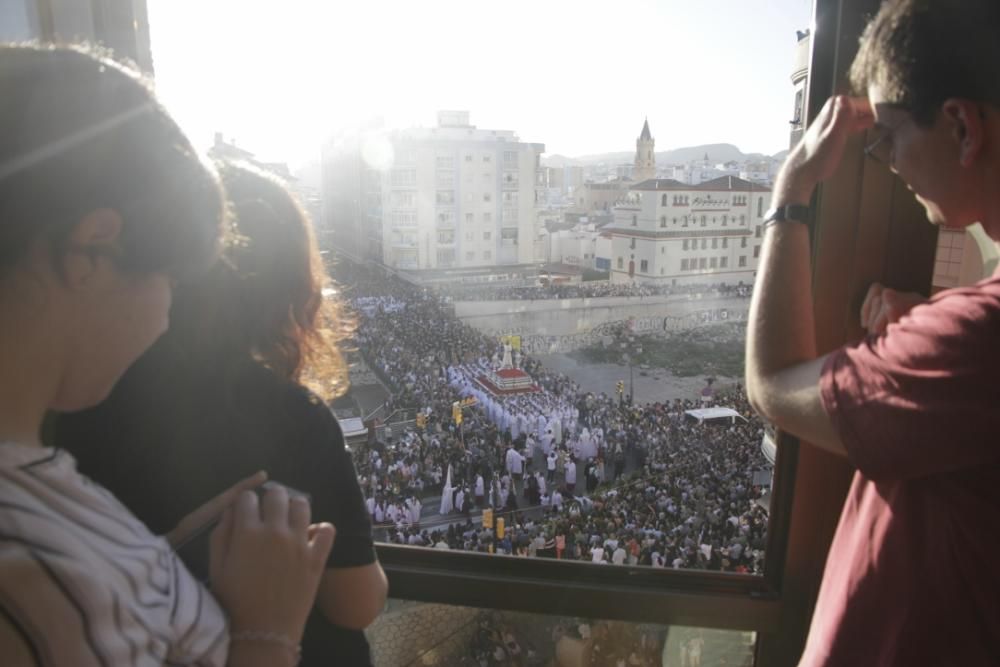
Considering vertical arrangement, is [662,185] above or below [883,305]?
above

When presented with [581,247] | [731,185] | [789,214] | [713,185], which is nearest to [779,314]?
[789,214]

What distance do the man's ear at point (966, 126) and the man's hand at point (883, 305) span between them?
226 mm

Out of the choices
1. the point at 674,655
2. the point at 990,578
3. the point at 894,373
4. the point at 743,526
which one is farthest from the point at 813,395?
the point at 743,526

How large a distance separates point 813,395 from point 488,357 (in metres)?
3.66

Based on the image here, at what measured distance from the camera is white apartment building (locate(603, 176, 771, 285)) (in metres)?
1.36

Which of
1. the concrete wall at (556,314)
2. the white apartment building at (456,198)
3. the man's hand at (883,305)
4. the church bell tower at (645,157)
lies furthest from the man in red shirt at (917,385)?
the white apartment building at (456,198)

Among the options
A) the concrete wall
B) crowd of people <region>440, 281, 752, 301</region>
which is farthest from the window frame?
the concrete wall

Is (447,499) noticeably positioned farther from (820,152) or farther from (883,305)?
(820,152)

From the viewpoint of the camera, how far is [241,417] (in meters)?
0.54

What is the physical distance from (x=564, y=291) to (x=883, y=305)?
2.83 m

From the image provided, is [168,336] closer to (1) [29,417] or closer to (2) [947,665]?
(1) [29,417]

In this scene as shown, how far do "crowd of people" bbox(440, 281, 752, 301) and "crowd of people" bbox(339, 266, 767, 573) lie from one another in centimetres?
27

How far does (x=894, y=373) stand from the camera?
0.47 meters

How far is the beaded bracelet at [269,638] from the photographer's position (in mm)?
443
